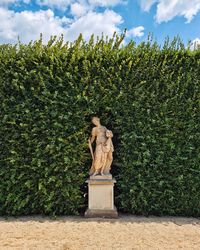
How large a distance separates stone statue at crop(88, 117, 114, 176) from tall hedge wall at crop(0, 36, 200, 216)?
171 millimetres

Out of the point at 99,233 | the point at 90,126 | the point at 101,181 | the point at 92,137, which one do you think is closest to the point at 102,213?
the point at 101,181

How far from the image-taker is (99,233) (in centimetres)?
396

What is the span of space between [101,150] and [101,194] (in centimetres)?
81

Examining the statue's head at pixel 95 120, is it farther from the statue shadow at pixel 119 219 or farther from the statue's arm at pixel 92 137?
the statue shadow at pixel 119 219

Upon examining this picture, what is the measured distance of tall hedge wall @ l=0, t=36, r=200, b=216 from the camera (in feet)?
15.9

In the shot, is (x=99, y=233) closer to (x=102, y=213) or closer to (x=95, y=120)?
(x=102, y=213)

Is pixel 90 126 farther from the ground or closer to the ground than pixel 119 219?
farther from the ground

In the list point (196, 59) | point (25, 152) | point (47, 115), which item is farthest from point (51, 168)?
point (196, 59)

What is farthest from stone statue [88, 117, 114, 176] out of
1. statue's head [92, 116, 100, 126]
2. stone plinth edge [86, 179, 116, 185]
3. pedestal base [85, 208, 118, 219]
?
pedestal base [85, 208, 118, 219]

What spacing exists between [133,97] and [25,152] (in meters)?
2.27

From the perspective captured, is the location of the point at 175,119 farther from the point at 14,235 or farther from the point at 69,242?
the point at 14,235

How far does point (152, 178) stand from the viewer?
4.96 meters

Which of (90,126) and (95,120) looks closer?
(95,120)

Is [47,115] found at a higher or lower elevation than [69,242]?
higher
